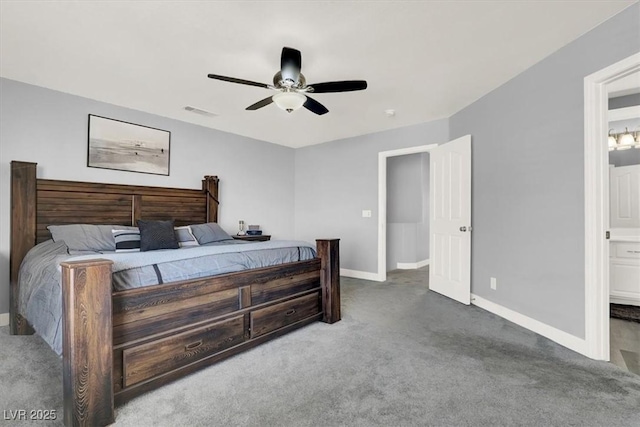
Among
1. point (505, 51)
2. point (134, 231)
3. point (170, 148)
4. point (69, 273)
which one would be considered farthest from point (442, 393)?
point (170, 148)

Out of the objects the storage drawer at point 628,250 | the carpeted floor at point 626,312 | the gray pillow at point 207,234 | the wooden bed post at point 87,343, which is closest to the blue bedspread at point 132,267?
the wooden bed post at point 87,343

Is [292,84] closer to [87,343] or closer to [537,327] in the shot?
[87,343]

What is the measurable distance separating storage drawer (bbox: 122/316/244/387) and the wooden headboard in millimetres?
2061

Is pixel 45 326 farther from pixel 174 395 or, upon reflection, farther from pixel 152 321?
pixel 174 395

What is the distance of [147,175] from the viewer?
4168mm

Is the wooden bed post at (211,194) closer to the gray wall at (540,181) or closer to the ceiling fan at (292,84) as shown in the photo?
the ceiling fan at (292,84)

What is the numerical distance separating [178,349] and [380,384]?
4.40 ft

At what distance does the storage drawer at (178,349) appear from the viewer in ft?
6.01

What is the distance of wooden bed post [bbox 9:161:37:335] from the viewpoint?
3049mm

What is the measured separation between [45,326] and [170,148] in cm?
303

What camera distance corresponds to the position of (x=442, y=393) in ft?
6.18

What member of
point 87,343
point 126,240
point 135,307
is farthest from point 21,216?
point 87,343

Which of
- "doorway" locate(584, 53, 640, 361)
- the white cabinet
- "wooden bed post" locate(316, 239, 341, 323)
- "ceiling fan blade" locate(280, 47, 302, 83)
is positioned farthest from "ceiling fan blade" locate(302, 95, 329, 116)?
the white cabinet

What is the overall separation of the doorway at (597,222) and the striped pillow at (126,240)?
407cm
